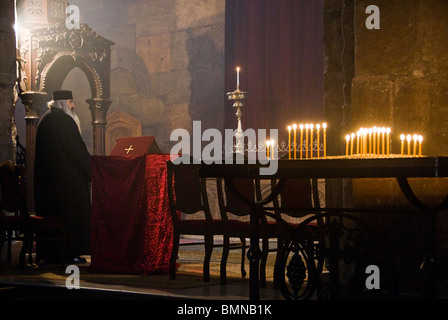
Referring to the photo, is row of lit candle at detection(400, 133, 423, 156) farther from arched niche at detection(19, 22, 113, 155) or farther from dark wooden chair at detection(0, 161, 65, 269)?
arched niche at detection(19, 22, 113, 155)

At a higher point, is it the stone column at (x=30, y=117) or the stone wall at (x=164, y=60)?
the stone wall at (x=164, y=60)

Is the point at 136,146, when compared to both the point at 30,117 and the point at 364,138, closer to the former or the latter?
the point at 30,117

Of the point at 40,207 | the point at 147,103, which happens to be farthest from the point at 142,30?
the point at 40,207

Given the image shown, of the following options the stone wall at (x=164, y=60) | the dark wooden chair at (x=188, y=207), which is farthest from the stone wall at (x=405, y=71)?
the stone wall at (x=164, y=60)

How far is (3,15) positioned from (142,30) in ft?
14.3

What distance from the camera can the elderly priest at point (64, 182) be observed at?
6.48 metres

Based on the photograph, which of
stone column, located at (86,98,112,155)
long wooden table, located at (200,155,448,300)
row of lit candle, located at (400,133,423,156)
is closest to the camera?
long wooden table, located at (200,155,448,300)

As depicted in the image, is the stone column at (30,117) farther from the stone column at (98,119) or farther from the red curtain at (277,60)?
the red curtain at (277,60)

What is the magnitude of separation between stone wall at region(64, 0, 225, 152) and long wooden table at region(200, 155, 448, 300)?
6.68 meters

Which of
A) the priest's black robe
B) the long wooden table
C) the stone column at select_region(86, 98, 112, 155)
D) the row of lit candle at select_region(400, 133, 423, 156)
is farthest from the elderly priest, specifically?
the row of lit candle at select_region(400, 133, 423, 156)

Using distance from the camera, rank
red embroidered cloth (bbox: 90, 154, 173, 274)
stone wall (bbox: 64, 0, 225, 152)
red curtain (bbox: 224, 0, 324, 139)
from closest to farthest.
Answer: red embroidered cloth (bbox: 90, 154, 173, 274), red curtain (bbox: 224, 0, 324, 139), stone wall (bbox: 64, 0, 225, 152)

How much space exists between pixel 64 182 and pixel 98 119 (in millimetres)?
3464

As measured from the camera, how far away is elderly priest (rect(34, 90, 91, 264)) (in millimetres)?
6477

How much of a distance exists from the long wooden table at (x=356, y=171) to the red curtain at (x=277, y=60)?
5.43 metres
